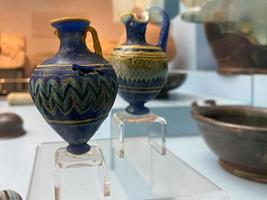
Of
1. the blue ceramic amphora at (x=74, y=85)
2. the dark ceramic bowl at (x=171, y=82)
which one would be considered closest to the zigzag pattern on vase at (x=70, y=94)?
the blue ceramic amphora at (x=74, y=85)

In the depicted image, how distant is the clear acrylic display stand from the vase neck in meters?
0.18

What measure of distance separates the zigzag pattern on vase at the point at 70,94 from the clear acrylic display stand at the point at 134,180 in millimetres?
118

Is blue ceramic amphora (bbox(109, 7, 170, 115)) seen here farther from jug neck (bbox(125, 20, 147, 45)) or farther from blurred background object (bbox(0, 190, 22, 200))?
blurred background object (bbox(0, 190, 22, 200))

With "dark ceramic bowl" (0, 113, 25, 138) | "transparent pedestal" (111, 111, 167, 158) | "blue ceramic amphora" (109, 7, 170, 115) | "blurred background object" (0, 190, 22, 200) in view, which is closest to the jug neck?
"blue ceramic amphora" (109, 7, 170, 115)

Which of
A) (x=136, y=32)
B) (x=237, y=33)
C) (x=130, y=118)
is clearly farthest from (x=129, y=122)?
(x=237, y=33)

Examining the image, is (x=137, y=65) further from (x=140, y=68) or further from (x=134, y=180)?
(x=134, y=180)

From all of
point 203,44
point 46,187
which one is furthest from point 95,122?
point 203,44

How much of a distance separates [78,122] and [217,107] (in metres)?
0.31

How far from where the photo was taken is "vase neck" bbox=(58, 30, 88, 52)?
1.09ft

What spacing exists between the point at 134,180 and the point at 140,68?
159mm

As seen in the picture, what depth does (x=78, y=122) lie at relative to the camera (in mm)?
327

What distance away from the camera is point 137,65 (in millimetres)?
446

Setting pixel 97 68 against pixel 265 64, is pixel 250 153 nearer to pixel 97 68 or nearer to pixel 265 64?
pixel 97 68

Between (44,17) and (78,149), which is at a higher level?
(44,17)
